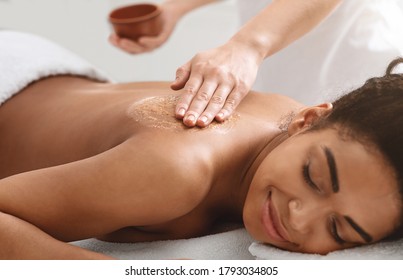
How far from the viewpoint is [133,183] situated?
3.28 ft

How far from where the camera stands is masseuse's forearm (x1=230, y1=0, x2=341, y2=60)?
1354mm

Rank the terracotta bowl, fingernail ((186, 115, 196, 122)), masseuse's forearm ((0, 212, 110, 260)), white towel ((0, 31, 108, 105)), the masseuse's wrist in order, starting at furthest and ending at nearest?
the terracotta bowl → white towel ((0, 31, 108, 105)) → the masseuse's wrist → fingernail ((186, 115, 196, 122)) → masseuse's forearm ((0, 212, 110, 260))

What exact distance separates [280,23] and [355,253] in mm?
611

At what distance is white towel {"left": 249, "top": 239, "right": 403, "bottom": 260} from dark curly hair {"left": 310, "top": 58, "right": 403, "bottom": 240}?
2cm

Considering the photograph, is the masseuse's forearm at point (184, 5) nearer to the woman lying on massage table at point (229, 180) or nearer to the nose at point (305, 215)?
the woman lying on massage table at point (229, 180)

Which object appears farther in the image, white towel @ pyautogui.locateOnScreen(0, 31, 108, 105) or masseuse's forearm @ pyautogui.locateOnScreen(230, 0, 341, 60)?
white towel @ pyautogui.locateOnScreen(0, 31, 108, 105)

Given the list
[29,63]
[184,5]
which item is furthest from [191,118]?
[184,5]

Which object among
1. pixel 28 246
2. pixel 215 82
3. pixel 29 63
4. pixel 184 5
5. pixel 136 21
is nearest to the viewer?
pixel 28 246


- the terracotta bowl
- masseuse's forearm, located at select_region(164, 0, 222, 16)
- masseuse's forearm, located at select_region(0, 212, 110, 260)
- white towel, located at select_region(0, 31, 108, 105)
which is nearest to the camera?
masseuse's forearm, located at select_region(0, 212, 110, 260)

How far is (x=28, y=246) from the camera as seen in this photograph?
97 centimetres

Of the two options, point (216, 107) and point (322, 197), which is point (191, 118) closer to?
point (216, 107)

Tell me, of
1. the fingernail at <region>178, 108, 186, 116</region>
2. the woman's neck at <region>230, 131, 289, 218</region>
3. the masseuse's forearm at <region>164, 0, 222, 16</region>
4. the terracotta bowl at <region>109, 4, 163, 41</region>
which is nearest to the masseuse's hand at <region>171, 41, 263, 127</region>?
the fingernail at <region>178, 108, 186, 116</region>

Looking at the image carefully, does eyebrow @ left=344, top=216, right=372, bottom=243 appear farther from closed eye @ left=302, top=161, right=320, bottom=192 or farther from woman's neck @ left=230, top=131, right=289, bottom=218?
woman's neck @ left=230, top=131, right=289, bottom=218
